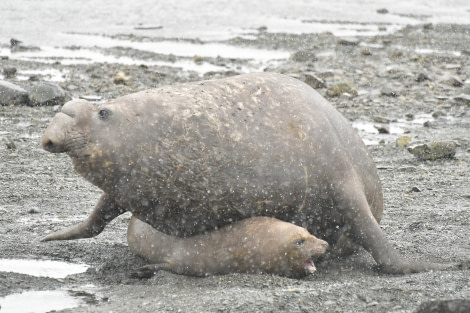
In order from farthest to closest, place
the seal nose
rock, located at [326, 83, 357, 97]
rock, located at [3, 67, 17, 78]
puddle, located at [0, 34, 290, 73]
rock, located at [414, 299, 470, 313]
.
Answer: puddle, located at [0, 34, 290, 73], rock, located at [3, 67, 17, 78], rock, located at [326, 83, 357, 97], the seal nose, rock, located at [414, 299, 470, 313]

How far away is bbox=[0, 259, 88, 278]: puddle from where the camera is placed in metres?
5.77

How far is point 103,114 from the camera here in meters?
5.28

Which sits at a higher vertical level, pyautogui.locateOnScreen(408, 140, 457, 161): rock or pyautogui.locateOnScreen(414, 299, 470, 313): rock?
pyautogui.locateOnScreen(414, 299, 470, 313): rock

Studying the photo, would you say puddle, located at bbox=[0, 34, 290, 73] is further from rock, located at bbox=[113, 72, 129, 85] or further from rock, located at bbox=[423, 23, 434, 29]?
rock, located at bbox=[423, 23, 434, 29]

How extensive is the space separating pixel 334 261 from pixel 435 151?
3570 millimetres

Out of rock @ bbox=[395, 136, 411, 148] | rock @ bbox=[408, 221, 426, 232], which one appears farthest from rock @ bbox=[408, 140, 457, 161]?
rock @ bbox=[408, 221, 426, 232]

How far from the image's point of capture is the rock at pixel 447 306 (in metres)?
4.09

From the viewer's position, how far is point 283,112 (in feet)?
18.7

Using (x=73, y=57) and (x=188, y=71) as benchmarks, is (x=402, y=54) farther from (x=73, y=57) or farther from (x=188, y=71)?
(x=73, y=57)

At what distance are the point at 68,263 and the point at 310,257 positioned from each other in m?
1.81

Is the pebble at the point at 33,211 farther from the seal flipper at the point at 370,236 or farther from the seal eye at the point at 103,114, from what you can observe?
the seal flipper at the point at 370,236

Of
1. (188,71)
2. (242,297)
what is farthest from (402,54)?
(242,297)

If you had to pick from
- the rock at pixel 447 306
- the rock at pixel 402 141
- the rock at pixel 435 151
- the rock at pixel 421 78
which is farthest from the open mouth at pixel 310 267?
the rock at pixel 421 78

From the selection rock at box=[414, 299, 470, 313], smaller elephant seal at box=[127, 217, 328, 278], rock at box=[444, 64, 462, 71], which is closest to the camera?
rock at box=[414, 299, 470, 313]
